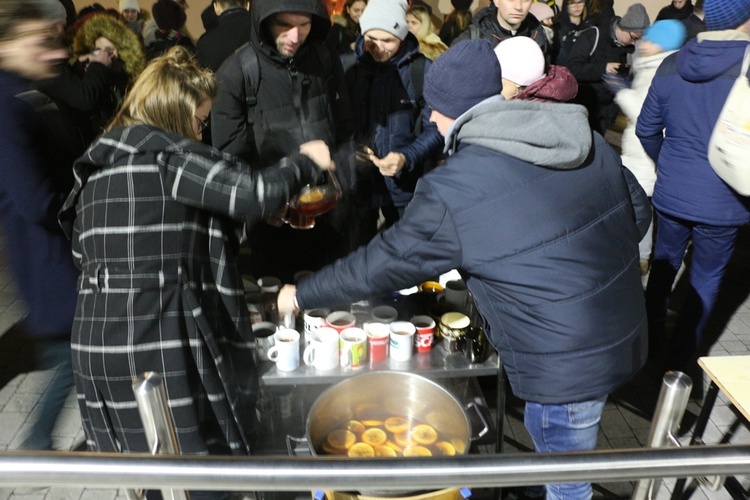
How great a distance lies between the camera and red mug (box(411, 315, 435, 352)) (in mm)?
2209

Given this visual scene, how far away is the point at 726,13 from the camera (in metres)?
2.63

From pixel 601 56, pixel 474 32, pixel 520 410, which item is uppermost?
pixel 474 32

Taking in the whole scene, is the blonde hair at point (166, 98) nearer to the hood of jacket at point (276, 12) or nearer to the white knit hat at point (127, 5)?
the hood of jacket at point (276, 12)

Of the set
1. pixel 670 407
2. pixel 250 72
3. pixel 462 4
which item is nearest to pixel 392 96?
pixel 250 72

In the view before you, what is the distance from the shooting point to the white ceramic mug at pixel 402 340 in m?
2.16

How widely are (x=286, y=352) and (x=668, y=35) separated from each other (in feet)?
8.86

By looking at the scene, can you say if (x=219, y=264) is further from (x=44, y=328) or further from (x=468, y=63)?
(x=468, y=63)

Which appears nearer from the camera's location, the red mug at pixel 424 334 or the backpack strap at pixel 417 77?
the red mug at pixel 424 334

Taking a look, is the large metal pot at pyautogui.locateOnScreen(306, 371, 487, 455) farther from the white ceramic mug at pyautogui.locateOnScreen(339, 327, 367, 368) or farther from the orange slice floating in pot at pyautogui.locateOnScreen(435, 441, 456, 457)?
the white ceramic mug at pyautogui.locateOnScreen(339, 327, 367, 368)

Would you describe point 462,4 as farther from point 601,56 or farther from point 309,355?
point 309,355

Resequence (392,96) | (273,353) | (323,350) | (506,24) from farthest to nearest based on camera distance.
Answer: (506,24) < (392,96) < (273,353) < (323,350)

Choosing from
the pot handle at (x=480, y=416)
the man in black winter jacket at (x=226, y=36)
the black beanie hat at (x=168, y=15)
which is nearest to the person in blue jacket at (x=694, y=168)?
the pot handle at (x=480, y=416)

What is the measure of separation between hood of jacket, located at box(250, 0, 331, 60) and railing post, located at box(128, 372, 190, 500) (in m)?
1.97

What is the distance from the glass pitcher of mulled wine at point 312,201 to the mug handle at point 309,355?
19.8 inches
